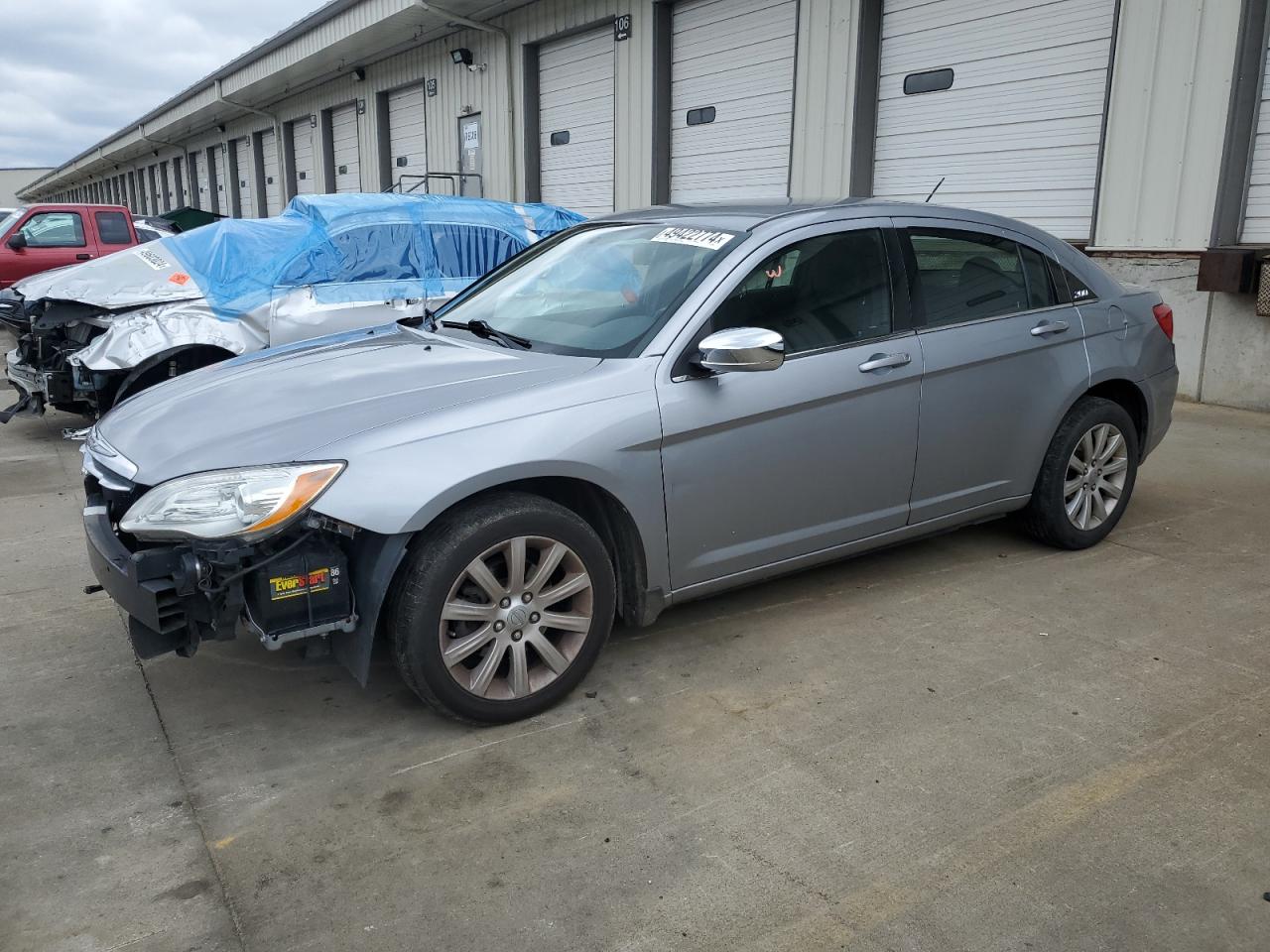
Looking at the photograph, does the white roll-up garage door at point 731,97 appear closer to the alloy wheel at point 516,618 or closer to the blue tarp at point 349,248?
the blue tarp at point 349,248

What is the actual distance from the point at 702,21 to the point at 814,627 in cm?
1097

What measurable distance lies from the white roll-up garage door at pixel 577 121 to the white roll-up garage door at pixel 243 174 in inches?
683

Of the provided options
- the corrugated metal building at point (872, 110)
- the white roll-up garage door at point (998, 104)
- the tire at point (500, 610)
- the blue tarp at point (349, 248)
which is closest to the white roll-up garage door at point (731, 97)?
the corrugated metal building at point (872, 110)

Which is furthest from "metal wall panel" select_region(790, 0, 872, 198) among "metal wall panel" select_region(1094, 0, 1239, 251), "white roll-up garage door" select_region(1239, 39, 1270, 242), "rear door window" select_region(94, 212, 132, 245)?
"rear door window" select_region(94, 212, 132, 245)

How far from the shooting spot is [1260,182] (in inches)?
309

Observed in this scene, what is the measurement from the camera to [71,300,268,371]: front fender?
23.0 feet

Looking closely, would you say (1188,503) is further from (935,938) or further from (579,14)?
(579,14)

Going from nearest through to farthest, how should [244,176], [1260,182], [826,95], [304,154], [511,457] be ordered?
[511,457], [1260,182], [826,95], [304,154], [244,176]

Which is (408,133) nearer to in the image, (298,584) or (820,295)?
(820,295)

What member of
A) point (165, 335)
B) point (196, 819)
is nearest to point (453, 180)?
point (165, 335)

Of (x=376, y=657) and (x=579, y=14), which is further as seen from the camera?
(x=579, y=14)

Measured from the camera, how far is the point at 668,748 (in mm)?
3117

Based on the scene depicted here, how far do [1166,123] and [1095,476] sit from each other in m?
5.00

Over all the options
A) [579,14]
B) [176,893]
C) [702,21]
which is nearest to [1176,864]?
[176,893]
